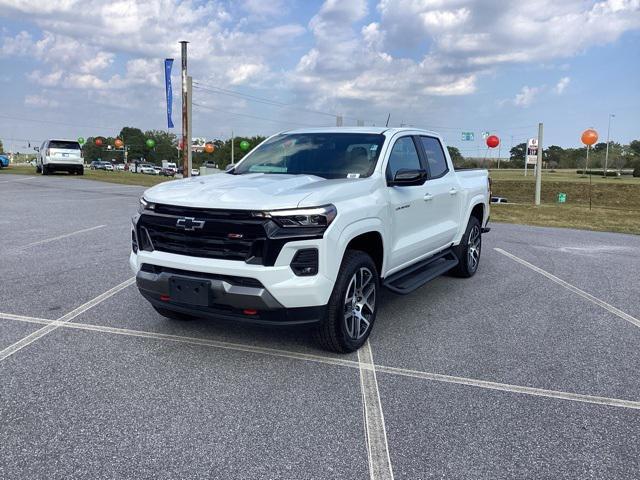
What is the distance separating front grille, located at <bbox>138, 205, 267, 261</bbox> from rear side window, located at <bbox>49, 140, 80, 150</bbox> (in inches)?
1062

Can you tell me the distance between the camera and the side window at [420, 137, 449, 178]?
20.2 feet

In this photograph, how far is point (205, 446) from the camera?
2900 millimetres

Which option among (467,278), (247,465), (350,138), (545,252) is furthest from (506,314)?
(545,252)

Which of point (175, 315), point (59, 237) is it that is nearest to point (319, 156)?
point (175, 315)

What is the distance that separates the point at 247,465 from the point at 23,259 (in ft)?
19.6

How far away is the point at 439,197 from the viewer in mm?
6008

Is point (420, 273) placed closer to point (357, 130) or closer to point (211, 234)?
point (357, 130)

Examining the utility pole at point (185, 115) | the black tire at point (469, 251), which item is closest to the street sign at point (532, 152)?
the utility pole at point (185, 115)

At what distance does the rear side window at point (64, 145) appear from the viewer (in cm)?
2767

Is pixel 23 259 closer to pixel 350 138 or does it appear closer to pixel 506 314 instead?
pixel 350 138

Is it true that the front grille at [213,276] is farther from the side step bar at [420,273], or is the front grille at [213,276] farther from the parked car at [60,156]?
the parked car at [60,156]

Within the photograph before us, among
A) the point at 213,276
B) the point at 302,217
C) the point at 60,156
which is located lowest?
the point at 213,276

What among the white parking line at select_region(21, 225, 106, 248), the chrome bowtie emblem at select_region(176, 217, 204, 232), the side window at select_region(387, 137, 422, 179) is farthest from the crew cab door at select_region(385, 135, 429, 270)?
the white parking line at select_region(21, 225, 106, 248)

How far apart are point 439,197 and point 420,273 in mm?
969
